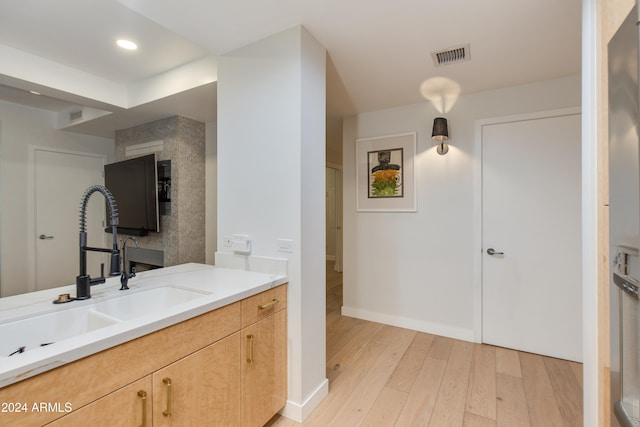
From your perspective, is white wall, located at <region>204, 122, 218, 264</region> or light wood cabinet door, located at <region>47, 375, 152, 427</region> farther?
white wall, located at <region>204, 122, 218, 264</region>

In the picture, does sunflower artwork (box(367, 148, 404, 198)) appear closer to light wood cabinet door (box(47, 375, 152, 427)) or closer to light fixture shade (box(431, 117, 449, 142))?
light fixture shade (box(431, 117, 449, 142))

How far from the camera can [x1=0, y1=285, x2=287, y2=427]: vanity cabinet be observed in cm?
80

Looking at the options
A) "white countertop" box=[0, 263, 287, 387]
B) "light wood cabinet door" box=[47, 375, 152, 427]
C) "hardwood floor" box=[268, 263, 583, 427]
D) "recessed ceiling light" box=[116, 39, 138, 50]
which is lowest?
"hardwood floor" box=[268, 263, 583, 427]

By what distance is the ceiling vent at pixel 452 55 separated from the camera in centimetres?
204

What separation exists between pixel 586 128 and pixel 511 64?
1352 millimetres

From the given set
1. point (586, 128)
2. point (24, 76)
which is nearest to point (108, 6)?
point (24, 76)

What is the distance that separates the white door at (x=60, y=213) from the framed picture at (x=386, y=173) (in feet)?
13.0

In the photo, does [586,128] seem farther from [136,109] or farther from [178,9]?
[136,109]

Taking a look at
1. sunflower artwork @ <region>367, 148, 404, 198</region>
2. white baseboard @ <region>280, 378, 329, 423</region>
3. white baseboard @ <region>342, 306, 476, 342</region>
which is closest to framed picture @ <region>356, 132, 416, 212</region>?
sunflower artwork @ <region>367, 148, 404, 198</region>

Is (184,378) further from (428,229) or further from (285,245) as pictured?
(428,229)

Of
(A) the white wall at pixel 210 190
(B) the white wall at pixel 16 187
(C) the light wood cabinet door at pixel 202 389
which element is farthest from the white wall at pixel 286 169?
(B) the white wall at pixel 16 187

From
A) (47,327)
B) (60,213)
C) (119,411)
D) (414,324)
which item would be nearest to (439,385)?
(414,324)

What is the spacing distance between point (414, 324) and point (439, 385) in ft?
3.12

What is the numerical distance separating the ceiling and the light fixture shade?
29cm
